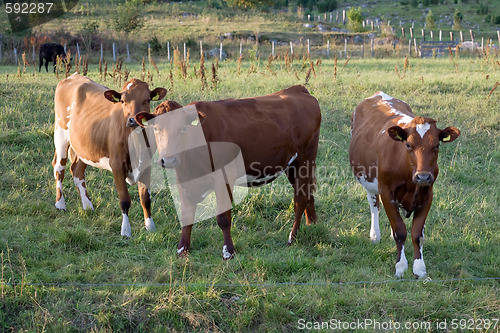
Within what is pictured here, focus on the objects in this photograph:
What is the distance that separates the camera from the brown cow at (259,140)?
215 inches

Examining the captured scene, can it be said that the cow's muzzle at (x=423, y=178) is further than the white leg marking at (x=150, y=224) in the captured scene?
No

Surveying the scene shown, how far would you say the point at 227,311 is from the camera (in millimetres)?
4578

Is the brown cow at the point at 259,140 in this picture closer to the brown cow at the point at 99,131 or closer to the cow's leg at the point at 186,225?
the cow's leg at the point at 186,225

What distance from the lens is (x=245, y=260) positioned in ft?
17.8

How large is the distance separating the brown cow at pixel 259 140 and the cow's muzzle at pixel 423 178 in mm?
1728

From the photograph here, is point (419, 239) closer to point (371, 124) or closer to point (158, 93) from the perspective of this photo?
point (371, 124)

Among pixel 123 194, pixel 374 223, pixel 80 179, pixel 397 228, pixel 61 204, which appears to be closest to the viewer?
pixel 397 228

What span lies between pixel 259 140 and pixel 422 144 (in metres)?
1.79

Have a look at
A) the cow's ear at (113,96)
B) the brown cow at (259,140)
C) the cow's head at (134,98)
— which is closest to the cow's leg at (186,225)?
the brown cow at (259,140)

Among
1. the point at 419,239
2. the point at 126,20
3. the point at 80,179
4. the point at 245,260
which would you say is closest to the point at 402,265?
the point at 419,239

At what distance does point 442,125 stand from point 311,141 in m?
5.05

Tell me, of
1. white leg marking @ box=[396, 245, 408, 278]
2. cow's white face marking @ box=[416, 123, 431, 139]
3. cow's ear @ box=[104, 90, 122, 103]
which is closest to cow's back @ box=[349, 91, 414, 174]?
cow's white face marking @ box=[416, 123, 431, 139]

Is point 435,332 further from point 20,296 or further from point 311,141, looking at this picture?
point 20,296

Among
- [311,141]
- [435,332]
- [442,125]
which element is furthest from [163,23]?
[435,332]
